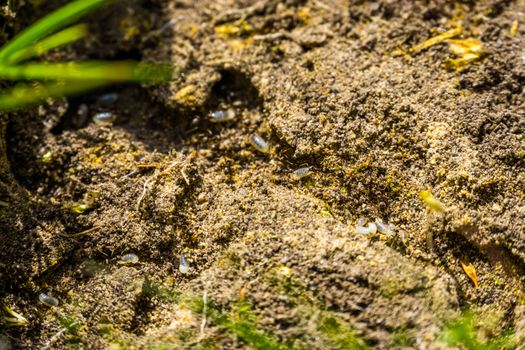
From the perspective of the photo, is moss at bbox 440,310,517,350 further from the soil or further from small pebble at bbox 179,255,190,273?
small pebble at bbox 179,255,190,273

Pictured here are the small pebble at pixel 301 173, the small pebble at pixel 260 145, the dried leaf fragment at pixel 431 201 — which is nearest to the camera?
the dried leaf fragment at pixel 431 201

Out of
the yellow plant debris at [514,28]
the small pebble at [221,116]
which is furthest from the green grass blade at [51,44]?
the yellow plant debris at [514,28]

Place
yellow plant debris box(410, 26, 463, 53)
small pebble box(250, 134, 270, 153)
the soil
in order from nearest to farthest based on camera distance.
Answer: the soil < small pebble box(250, 134, 270, 153) < yellow plant debris box(410, 26, 463, 53)

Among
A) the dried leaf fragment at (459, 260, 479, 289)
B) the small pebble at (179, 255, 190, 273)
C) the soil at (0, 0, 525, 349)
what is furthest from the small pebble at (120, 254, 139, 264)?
the dried leaf fragment at (459, 260, 479, 289)

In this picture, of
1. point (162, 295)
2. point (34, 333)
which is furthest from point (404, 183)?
point (34, 333)

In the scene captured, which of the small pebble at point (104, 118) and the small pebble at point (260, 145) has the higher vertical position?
the small pebble at point (104, 118)

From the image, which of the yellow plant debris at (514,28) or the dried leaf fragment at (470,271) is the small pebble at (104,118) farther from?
the yellow plant debris at (514,28)

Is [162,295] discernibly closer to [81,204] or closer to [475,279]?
[81,204]
